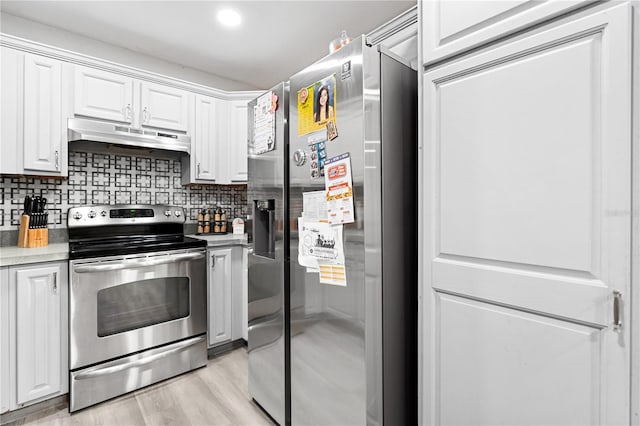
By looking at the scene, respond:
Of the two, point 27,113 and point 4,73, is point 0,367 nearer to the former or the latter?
point 27,113

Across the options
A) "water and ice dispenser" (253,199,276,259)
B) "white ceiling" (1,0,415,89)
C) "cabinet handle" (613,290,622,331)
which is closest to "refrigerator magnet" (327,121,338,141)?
"water and ice dispenser" (253,199,276,259)

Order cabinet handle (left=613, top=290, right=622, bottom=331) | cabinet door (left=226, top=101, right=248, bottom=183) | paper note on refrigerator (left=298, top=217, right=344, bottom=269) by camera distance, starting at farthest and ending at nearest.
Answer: cabinet door (left=226, top=101, right=248, bottom=183) < paper note on refrigerator (left=298, top=217, right=344, bottom=269) < cabinet handle (left=613, top=290, right=622, bottom=331)

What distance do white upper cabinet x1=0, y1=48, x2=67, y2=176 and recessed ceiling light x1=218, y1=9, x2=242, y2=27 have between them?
3.82 feet

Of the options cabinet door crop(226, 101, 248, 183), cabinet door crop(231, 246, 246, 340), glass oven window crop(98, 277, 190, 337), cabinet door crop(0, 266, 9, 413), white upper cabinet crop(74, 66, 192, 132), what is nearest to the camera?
cabinet door crop(0, 266, 9, 413)

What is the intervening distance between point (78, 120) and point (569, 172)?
2.85m

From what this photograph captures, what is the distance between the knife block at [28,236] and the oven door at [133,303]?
508 mm

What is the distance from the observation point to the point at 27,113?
2145mm

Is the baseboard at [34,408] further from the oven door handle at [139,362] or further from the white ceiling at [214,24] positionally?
the white ceiling at [214,24]

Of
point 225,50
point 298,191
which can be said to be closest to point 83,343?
point 298,191

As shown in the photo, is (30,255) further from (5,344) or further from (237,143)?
(237,143)

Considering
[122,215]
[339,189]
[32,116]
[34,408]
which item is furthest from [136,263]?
[339,189]

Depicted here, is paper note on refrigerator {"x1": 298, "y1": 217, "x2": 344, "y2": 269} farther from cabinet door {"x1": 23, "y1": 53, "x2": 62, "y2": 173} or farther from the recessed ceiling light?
cabinet door {"x1": 23, "y1": 53, "x2": 62, "y2": 173}

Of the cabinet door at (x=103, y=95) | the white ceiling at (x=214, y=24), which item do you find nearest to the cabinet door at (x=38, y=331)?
the cabinet door at (x=103, y=95)

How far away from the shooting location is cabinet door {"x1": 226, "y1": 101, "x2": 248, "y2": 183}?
3.11 meters
